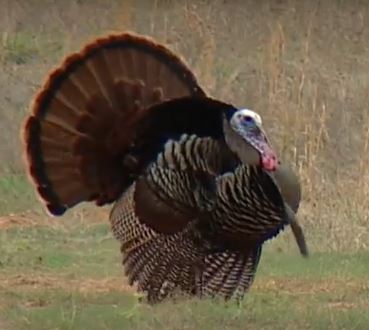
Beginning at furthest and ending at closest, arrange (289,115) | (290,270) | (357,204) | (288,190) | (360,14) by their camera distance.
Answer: (360,14) → (289,115) → (357,204) → (290,270) → (288,190)

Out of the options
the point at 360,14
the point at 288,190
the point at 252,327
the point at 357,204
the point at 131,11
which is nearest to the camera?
the point at 288,190

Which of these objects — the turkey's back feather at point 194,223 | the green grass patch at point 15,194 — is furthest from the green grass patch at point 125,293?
the green grass patch at point 15,194

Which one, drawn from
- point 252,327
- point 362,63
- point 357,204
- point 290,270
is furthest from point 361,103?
point 252,327

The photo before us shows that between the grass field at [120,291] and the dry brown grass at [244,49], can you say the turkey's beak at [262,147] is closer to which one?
the grass field at [120,291]

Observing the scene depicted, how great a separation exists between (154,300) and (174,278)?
0.53 ft

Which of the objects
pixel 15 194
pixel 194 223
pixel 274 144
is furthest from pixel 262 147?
pixel 15 194

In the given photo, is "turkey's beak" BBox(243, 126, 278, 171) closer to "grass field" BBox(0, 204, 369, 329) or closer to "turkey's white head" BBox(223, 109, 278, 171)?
"turkey's white head" BBox(223, 109, 278, 171)

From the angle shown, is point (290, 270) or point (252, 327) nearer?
point (252, 327)

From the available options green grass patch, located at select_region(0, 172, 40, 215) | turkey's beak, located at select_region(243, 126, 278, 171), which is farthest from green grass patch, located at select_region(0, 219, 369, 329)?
green grass patch, located at select_region(0, 172, 40, 215)

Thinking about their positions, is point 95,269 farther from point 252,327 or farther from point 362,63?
point 362,63

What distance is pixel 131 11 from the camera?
16.1 metres

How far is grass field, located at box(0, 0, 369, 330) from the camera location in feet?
21.2

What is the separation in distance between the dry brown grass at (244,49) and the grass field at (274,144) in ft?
0.07

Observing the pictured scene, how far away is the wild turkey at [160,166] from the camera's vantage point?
5762 millimetres
